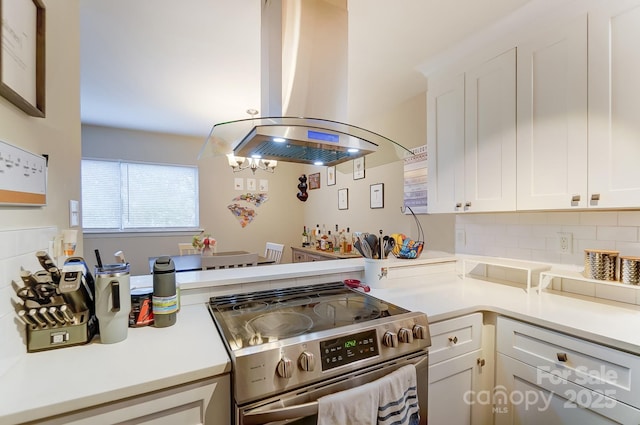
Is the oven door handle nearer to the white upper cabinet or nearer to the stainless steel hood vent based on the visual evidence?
the stainless steel hood vent

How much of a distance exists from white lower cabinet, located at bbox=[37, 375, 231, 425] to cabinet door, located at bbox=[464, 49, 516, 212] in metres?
1.63

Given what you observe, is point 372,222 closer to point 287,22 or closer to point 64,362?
point 287,22

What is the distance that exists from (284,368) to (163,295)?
55 cm

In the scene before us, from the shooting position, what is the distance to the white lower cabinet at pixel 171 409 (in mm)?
691

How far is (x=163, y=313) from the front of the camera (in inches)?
41.3

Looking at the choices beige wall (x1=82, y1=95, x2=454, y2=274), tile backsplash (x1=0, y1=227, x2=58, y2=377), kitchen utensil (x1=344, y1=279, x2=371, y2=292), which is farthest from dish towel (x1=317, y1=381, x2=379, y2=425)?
beige wall (x1=82, y1=95, x2=454, y2=274)

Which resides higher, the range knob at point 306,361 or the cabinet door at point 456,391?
the range knob at point 306,361

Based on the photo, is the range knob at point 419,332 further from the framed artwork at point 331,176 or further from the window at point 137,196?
the window at point 137,196

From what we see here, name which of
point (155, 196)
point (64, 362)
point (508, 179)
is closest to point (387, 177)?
point (508, 179)

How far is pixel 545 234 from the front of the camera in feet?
5.45

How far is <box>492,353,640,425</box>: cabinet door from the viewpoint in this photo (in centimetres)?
99

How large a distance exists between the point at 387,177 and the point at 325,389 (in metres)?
2.45

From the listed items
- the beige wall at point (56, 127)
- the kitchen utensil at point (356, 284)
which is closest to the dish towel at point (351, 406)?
the kitchen utensil at point (356, 284)

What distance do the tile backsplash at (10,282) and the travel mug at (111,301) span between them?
7.2 inches
